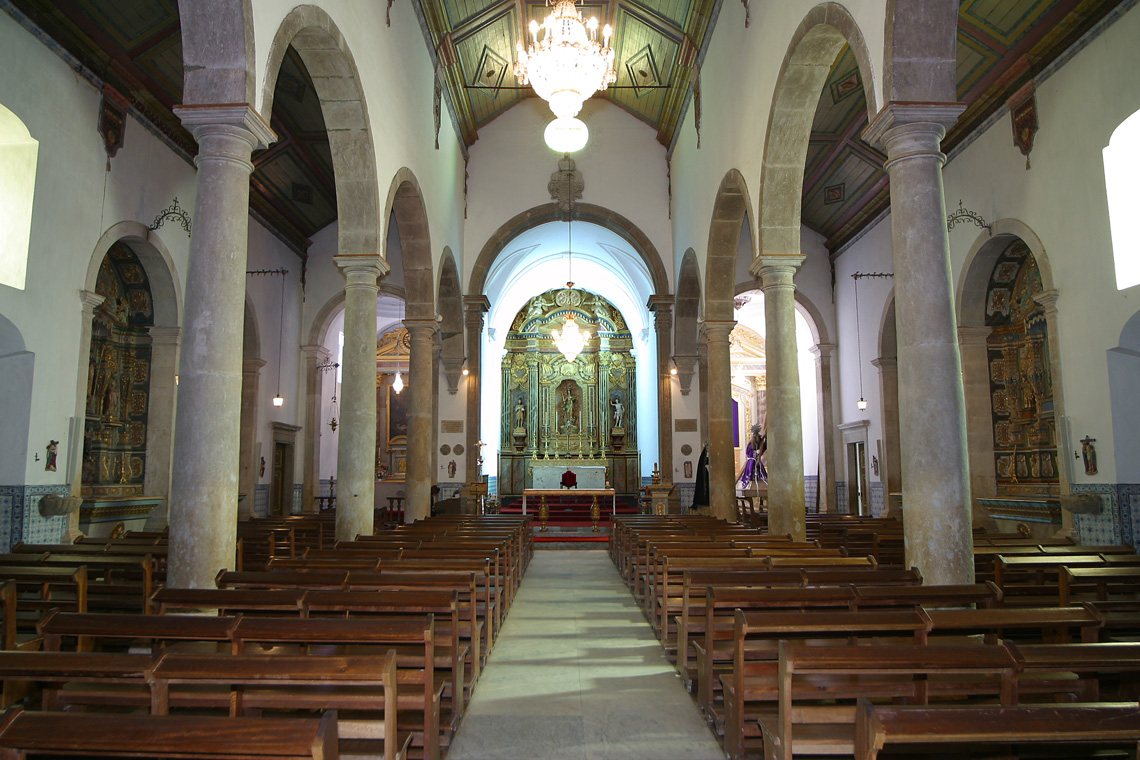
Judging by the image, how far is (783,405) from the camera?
929cm

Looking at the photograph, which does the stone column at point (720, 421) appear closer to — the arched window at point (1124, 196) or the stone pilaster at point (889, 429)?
the stone pilaster at point (889, 429)

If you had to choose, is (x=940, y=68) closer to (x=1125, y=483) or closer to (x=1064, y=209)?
(x=1064, y=209)

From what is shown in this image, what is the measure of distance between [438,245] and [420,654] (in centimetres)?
1061

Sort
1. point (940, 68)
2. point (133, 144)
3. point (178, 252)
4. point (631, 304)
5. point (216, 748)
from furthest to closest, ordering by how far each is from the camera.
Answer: point (631, 304) < point (178, 252) < point (133, 144) < point (940, 68) < point (216, 748)

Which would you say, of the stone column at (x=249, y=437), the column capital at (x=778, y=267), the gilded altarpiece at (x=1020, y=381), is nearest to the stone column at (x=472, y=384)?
the stone column at (x=249, y=437)

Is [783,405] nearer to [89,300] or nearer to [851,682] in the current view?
[851,682]

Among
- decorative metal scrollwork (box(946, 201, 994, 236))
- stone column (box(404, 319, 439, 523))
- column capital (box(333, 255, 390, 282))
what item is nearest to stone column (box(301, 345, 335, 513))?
stone column (box(404, 319, 439, 523))

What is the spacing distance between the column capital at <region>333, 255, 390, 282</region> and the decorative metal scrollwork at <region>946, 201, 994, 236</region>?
7.85 metres

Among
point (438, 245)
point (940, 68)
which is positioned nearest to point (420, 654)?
point (940, 68)

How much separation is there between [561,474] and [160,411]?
46.3ft

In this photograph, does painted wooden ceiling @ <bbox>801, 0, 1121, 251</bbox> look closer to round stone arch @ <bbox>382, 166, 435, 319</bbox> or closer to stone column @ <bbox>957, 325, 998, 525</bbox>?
stone column @ <bbox>957, 325, 998, 525</bbox>

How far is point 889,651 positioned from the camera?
2791mm

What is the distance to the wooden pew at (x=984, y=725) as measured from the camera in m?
1.96

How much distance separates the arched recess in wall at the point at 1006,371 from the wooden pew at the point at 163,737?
36.7 feet
